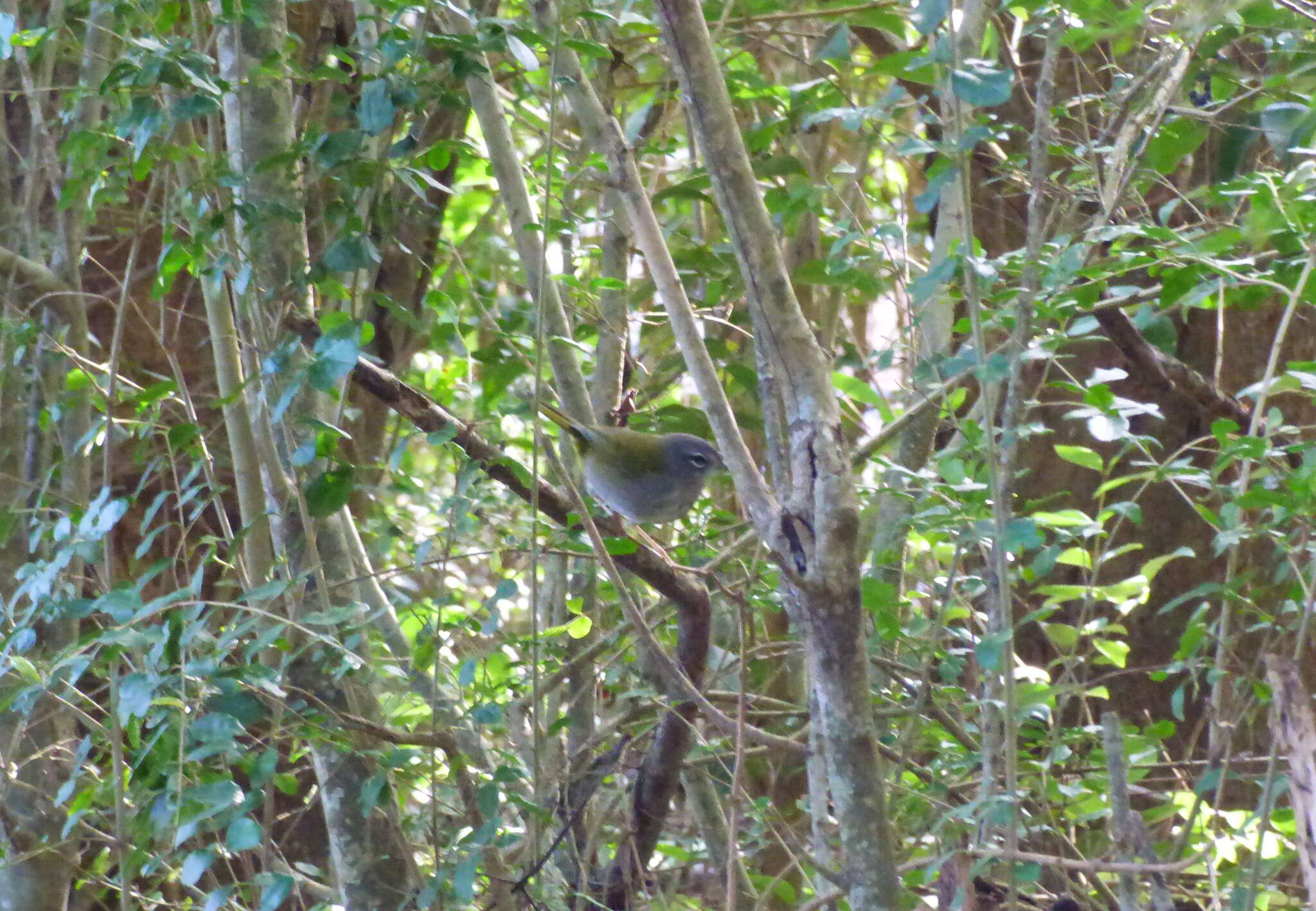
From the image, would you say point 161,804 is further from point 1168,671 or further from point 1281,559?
point 1281,559

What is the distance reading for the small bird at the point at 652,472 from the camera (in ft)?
9.57

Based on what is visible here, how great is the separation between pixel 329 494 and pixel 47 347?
103 centimetres

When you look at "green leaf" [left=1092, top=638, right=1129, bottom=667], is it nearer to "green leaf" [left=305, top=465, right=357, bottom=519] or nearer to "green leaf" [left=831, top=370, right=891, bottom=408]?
"green leaf" [left=831, top=370, right=891, bottom=408]

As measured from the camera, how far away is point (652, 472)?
9.72 ft

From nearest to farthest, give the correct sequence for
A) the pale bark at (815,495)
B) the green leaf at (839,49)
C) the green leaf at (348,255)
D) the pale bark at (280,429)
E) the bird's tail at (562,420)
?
1. the pale bark at (815,495)
2. the green leaf at (348,255)
3. the pale bark at (280,429)
4. the green leaf at (839,49)
5. the bird's tail at (562,420)

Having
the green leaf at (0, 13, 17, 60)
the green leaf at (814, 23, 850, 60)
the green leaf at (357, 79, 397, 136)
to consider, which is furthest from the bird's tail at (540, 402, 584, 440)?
the green leaf at (0, 13, 17, 60)

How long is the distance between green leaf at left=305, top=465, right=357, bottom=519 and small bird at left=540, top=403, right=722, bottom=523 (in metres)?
0.99

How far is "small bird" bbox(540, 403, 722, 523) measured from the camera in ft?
9.57

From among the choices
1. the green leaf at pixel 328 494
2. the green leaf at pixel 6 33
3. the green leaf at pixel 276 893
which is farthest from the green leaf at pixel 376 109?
the green leaf at pixel 276 893

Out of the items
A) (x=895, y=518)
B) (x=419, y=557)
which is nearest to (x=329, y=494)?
(x=419, y=557)

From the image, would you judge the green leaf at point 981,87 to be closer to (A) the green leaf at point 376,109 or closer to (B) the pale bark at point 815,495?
(B) the pale bark at point 815,495

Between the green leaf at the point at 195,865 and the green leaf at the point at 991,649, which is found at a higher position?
the green leaf at the point at 991,649

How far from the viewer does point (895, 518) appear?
2.73 metres

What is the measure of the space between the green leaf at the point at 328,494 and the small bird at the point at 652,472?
0.99m
